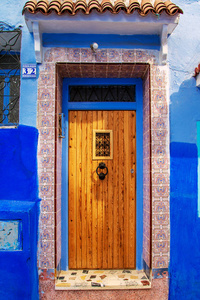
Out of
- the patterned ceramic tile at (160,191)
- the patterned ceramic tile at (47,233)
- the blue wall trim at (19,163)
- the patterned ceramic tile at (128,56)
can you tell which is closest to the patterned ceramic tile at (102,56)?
the patterned ceramic tile at (128,56)

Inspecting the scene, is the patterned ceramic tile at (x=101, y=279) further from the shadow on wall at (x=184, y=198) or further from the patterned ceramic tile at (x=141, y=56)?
the patterned ceramic tile at (x=141, y=56)

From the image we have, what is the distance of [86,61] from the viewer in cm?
330

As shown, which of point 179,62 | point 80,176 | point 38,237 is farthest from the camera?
point 80,176

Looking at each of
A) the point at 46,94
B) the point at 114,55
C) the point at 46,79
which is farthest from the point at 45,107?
the point at 114,55

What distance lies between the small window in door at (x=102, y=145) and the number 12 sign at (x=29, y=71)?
1.14 meters

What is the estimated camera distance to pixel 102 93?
12.3 feet

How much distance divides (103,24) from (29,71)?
1.12 metres

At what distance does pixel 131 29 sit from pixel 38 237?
2919 millimetres

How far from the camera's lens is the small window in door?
3695 millimetres

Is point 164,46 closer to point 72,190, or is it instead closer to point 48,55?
point 48,55

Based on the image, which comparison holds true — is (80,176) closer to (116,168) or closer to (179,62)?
(116,168)

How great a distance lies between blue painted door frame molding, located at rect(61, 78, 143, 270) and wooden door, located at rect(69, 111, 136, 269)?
6cm

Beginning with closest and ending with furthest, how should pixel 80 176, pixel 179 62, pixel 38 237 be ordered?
1. pixel 38 237
2. pixel 179 62
3. pixel 80 176

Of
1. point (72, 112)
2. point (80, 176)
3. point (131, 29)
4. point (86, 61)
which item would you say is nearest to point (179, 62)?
point (131, 29)
